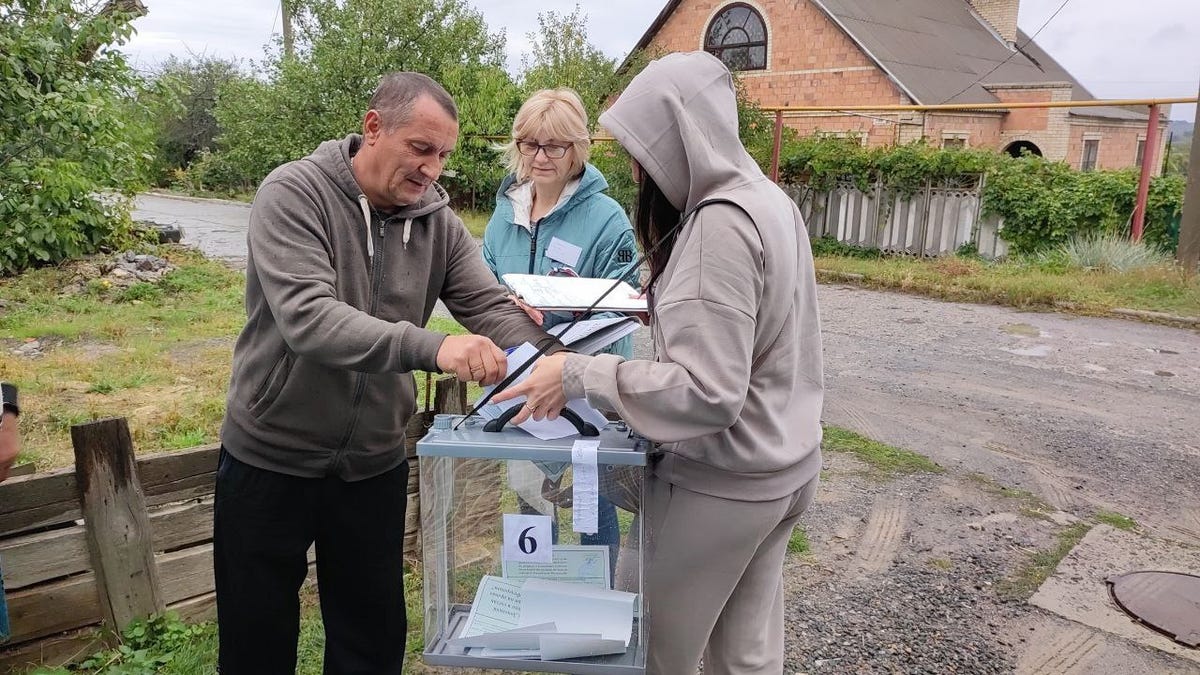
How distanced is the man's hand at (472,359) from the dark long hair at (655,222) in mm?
→ 394

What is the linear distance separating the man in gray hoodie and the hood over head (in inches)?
21.3

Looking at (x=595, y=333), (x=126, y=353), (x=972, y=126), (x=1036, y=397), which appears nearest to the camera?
(x=595, y=333)

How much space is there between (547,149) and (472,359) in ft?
5.37

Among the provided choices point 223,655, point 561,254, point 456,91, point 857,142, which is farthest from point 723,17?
point 223,655

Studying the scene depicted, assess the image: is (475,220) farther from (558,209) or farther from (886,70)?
(558,209)

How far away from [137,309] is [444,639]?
7.94 metres

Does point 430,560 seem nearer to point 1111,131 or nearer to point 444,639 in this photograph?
point 444,639

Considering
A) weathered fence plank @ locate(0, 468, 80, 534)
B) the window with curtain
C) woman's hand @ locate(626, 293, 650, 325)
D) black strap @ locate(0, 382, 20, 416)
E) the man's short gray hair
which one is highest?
the window with curtain

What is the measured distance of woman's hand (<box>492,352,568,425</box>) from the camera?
1.75 meters

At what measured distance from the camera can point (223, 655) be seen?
2.31 meters

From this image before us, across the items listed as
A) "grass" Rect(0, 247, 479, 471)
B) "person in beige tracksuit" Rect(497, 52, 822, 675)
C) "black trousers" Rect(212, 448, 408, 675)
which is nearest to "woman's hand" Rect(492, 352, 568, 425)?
"person in beige tracksuit" Rect(497, 52, 822, 675)

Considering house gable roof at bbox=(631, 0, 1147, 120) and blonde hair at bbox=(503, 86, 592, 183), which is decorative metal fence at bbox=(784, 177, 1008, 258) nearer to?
house gable roof at bbox=(631, 0, 1147, 120)

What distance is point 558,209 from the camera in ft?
11.2

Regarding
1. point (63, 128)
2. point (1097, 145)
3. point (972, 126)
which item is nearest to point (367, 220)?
point (63, 128)
